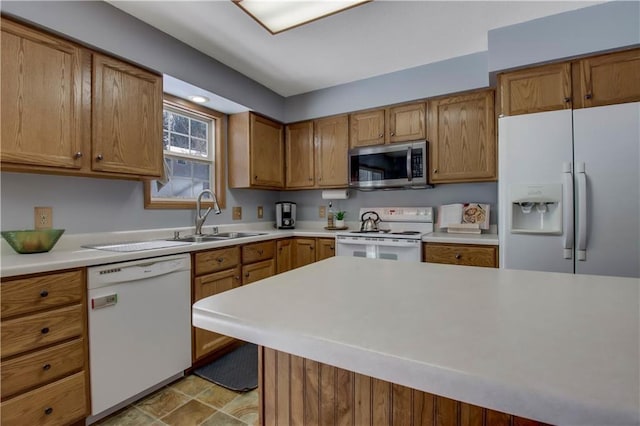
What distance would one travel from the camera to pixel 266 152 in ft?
10.9

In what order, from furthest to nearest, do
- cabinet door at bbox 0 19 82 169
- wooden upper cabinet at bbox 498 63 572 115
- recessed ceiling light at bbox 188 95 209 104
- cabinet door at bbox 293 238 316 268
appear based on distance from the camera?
cabinet door at bbox 293 238 316 268 → recessed ceiling light at bbox 188 95 209 104 → wooden upper cabinet at bbox 498 63 572 115 → cabinet door at bbox 0 19 82 169

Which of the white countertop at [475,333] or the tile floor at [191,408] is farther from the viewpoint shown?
the tile floor at [191,408]

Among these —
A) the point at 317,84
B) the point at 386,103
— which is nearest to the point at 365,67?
the point at 386,103

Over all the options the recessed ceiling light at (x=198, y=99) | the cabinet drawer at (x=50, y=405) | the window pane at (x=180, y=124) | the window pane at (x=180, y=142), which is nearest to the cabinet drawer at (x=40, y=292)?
the cabinet drawer at (x=50, y=405)

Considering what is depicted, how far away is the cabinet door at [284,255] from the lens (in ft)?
9.78

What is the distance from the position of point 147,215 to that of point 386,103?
7.85ft

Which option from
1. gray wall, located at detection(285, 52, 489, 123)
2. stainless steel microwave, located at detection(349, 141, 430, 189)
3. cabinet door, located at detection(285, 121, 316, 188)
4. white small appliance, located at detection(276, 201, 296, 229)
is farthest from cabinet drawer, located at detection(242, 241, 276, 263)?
gray wall, located at detection(285, 52, 489, 123)

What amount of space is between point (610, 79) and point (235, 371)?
3204 mm

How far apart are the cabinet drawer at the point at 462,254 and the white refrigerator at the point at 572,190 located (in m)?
0.17

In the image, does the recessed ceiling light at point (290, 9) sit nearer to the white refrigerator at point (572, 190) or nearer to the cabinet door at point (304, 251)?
the white refrigerator at point (572, 190)

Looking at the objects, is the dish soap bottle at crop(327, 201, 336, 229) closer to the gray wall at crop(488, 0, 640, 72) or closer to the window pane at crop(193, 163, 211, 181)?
the window pane at crop(193, 163, 211, 181)

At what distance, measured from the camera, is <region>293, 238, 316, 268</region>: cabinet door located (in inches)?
121

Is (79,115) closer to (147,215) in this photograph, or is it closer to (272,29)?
(147,215)

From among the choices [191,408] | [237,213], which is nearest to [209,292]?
[191,408]
